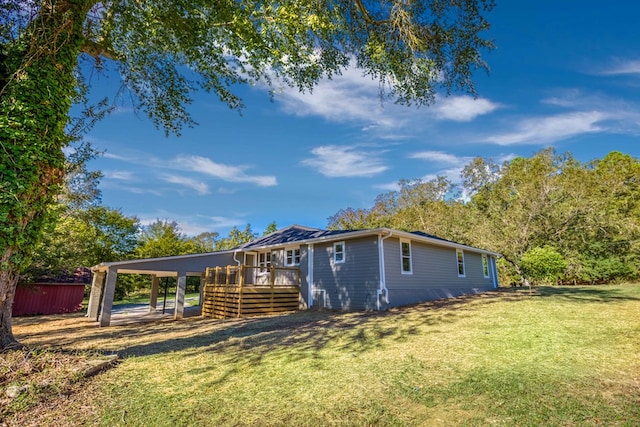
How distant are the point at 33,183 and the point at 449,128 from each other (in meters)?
16.4

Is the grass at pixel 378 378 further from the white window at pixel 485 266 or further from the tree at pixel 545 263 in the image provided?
the white window at pixel 485 266

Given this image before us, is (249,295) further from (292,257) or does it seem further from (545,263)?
(545,263)

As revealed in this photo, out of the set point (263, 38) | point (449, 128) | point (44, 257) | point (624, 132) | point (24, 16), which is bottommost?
point (44, 257)

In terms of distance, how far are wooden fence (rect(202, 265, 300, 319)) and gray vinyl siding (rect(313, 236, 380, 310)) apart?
116cm

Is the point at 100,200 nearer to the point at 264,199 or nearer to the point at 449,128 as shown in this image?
the point at 264,199

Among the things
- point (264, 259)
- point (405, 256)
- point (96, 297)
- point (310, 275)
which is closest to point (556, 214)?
point (405, 256)

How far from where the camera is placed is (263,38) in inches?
280

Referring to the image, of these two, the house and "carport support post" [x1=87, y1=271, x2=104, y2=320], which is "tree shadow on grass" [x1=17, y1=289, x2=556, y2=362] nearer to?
the house

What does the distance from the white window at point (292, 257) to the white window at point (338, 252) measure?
232 cm

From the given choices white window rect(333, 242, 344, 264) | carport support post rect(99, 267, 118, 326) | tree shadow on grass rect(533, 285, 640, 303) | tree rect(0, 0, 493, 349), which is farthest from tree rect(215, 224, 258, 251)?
tree shadow on grass rect(533, 285, 640, 303)

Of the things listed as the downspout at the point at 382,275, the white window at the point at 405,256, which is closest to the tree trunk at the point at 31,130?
Answer: the downspout at the point at 382,275

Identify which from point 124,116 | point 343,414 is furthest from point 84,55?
point 343,414

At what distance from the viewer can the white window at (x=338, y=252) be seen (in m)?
12.7

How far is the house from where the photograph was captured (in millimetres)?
11422
